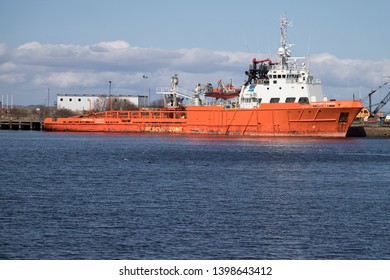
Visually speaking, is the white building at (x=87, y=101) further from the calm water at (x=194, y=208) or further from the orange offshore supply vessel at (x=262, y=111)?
the calm water at (x=194, y=208)

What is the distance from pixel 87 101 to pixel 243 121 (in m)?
83.1

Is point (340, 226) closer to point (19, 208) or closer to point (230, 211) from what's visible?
point (230, 211)

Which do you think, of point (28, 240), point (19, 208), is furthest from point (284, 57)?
point (28, 240)

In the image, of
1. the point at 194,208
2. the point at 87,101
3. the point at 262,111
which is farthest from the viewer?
the point at 87,101

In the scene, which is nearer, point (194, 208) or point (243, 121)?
point (194, 208)

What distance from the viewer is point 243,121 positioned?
7581 cm

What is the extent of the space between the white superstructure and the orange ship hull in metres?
2.20

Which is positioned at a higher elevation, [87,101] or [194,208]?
[87,101]

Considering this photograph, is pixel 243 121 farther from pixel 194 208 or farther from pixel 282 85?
pixel 194 208

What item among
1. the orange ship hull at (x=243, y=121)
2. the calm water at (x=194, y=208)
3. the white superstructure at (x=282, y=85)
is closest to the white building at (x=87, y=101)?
the orange ship hull at (x=243, y=121)

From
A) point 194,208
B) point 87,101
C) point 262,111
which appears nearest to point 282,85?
point 262,111

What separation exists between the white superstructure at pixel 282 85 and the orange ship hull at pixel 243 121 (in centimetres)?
220

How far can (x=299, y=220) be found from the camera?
2567 cm

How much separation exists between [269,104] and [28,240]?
173ft
